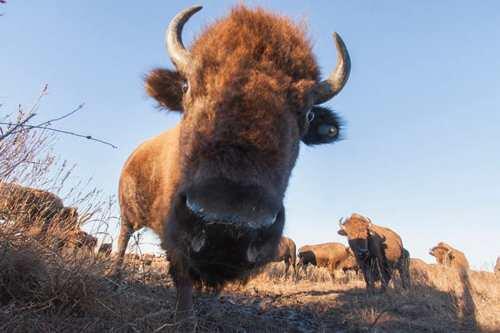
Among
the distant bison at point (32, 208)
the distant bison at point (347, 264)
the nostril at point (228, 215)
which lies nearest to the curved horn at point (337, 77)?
the nostril at point (228, 215)

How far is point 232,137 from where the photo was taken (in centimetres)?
301

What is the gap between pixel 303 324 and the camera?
6574 millimetres

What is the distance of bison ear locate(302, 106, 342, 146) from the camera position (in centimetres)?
537

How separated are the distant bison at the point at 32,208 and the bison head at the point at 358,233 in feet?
40.2

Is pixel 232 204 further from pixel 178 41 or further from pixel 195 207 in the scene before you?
pixel 178 41

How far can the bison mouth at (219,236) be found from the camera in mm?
2451

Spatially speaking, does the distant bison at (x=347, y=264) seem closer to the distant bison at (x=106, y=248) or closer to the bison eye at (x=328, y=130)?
the bison eye at (x=328, y=130)

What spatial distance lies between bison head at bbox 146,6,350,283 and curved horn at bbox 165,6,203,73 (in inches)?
0.4

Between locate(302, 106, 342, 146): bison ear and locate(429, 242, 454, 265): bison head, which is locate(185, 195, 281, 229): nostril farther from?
locate(429, 242, 454, 265): bison head

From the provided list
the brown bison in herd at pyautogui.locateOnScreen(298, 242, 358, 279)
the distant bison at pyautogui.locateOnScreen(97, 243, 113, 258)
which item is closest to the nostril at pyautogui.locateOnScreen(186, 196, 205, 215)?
the distant bison at pyautogui.locateOnScreen(97, 243, 113, 258)

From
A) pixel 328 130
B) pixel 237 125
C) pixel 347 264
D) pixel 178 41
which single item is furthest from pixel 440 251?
pixel 237 125

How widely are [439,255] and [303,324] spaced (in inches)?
746

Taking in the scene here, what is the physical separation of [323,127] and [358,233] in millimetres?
12006

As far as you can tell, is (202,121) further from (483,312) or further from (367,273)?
(367,273)
